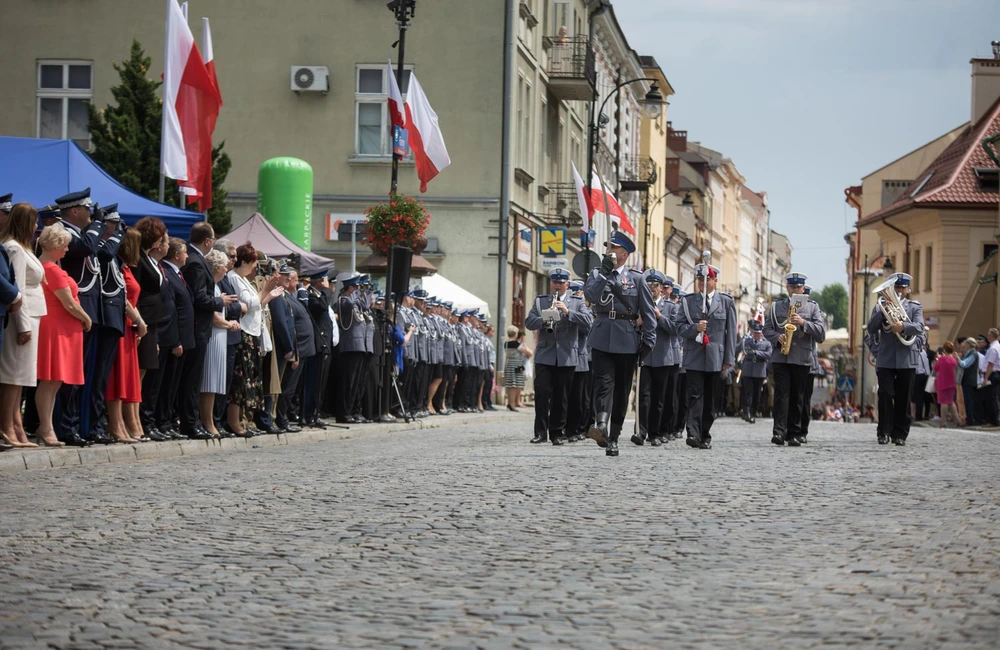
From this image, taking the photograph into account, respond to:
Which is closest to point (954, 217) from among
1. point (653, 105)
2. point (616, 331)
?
point (653, 105)

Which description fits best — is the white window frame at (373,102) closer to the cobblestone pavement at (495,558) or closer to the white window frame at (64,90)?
the white window frame at (64,90)

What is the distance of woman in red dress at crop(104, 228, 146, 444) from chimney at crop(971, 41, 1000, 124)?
5710 cm

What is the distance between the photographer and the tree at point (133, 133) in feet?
100

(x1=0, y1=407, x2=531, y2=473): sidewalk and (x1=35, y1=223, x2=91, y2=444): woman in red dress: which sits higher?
(x1=35, y1=223, x2=91, y2=444): woman in red dress

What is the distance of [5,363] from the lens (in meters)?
13.5

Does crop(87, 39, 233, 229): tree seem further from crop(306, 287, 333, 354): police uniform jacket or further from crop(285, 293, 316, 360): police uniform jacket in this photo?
crop(285, 293, 316, 360): police uniform jacket

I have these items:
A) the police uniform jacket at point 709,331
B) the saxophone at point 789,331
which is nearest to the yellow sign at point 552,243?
the police uniform jacket at point 709,331

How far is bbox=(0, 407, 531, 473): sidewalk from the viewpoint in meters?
12.9

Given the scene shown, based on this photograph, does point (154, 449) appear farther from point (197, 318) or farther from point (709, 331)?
point (709, 331)

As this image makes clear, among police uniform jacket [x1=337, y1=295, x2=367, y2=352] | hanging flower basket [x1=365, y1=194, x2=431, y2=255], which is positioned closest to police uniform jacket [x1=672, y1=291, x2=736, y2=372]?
police uniform jacket [x1=337, y1=295, x2=367, y2=352]

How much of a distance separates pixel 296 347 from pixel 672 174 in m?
78.7

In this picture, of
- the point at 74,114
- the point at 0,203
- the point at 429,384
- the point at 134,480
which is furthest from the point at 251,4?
the point at 134,480

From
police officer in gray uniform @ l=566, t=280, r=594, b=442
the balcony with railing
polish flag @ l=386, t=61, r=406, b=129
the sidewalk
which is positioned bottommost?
the sidewalk

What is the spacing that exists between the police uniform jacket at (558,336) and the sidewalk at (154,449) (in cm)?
293
